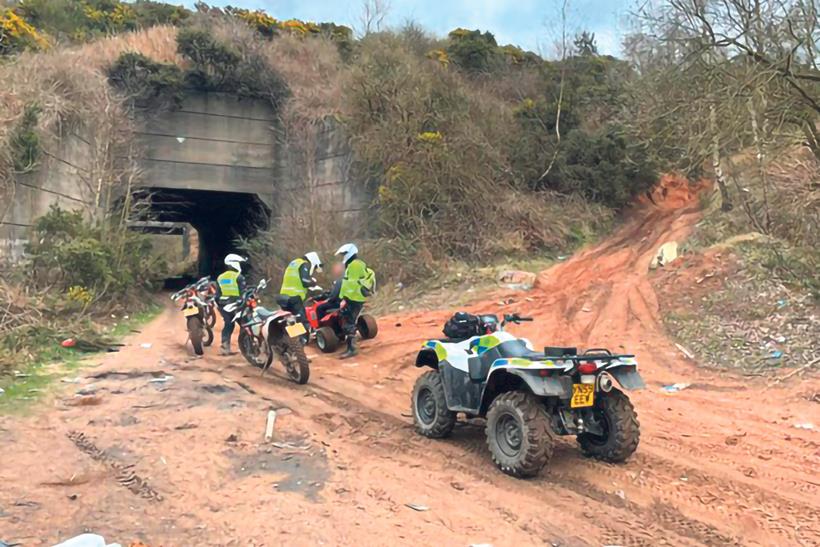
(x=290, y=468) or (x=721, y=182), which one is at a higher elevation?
(x=721, y=182)

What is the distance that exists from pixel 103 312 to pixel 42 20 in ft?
66.9

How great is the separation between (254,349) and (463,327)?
15.5ft

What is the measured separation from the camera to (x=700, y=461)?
19.4 ft

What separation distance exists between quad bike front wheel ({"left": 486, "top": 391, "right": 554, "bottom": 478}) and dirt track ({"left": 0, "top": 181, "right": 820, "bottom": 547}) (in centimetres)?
14

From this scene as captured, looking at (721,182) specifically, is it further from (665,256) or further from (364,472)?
(364,472)

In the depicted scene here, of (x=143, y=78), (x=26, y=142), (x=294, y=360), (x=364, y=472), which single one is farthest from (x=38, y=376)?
(x=143, y=78)

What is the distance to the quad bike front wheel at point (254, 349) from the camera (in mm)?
9984

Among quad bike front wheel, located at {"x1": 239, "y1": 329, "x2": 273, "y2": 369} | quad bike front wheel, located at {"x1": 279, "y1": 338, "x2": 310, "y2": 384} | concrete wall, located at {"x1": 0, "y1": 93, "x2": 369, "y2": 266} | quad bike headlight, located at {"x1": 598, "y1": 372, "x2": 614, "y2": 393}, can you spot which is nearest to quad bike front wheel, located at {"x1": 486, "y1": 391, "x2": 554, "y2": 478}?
quad bike headlight, located at {"x1": 598, "y1": 372, "x2": 614, "y2": 393}

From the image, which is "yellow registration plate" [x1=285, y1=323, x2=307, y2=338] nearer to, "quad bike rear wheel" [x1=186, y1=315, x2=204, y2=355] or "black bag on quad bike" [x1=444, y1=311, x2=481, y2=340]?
"quad bike rear wheel" [x1=186, y1=315, x2=204, y2=355]

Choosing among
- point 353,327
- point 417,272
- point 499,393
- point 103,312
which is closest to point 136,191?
point 103,312

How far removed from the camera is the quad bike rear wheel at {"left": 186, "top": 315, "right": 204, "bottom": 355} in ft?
36.9

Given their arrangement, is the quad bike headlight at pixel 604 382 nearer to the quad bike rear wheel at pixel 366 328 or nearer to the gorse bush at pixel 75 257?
the quad bike rear wheel at pixel 366 328

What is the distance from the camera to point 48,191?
15906mm

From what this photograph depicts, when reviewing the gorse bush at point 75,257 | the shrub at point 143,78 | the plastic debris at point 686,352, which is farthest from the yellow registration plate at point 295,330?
the shrub at point 143,78
